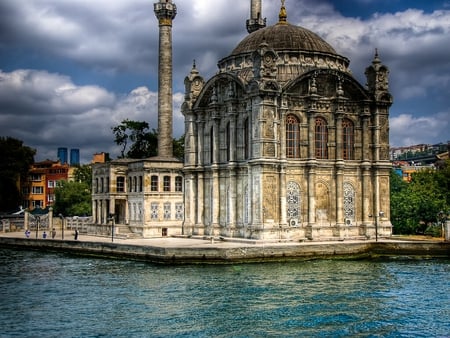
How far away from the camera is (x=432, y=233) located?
4425 cm

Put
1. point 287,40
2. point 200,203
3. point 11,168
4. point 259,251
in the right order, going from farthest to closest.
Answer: point 11,168 → point 200,203 → point 287,40 → point 259,251

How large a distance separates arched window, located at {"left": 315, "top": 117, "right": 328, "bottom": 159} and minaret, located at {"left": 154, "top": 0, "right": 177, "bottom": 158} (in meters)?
15.8

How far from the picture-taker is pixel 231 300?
24.8m

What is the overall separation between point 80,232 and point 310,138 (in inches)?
898

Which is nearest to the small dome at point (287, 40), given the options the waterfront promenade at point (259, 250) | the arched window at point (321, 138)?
the arched window at point (321, 138)

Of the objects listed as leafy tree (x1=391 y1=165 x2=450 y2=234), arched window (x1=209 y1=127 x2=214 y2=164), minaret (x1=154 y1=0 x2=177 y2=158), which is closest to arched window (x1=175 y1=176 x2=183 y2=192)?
minaret (x1=154 y1=0 x2=177 y2=158)

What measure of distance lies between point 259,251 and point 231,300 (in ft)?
33.5

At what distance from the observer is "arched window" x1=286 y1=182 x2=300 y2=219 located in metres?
40.2

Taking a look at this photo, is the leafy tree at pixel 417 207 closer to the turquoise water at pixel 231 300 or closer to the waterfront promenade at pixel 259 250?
the waterfront promenade at pixel 259 250

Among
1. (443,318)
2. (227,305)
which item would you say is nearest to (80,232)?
(227,305)

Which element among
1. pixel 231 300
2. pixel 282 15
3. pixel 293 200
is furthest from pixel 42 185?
pixel 231 300

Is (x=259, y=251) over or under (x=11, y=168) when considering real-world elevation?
under

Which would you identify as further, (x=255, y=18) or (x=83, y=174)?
(x=83, y=174)

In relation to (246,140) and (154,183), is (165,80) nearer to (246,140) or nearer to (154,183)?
(154,183)
